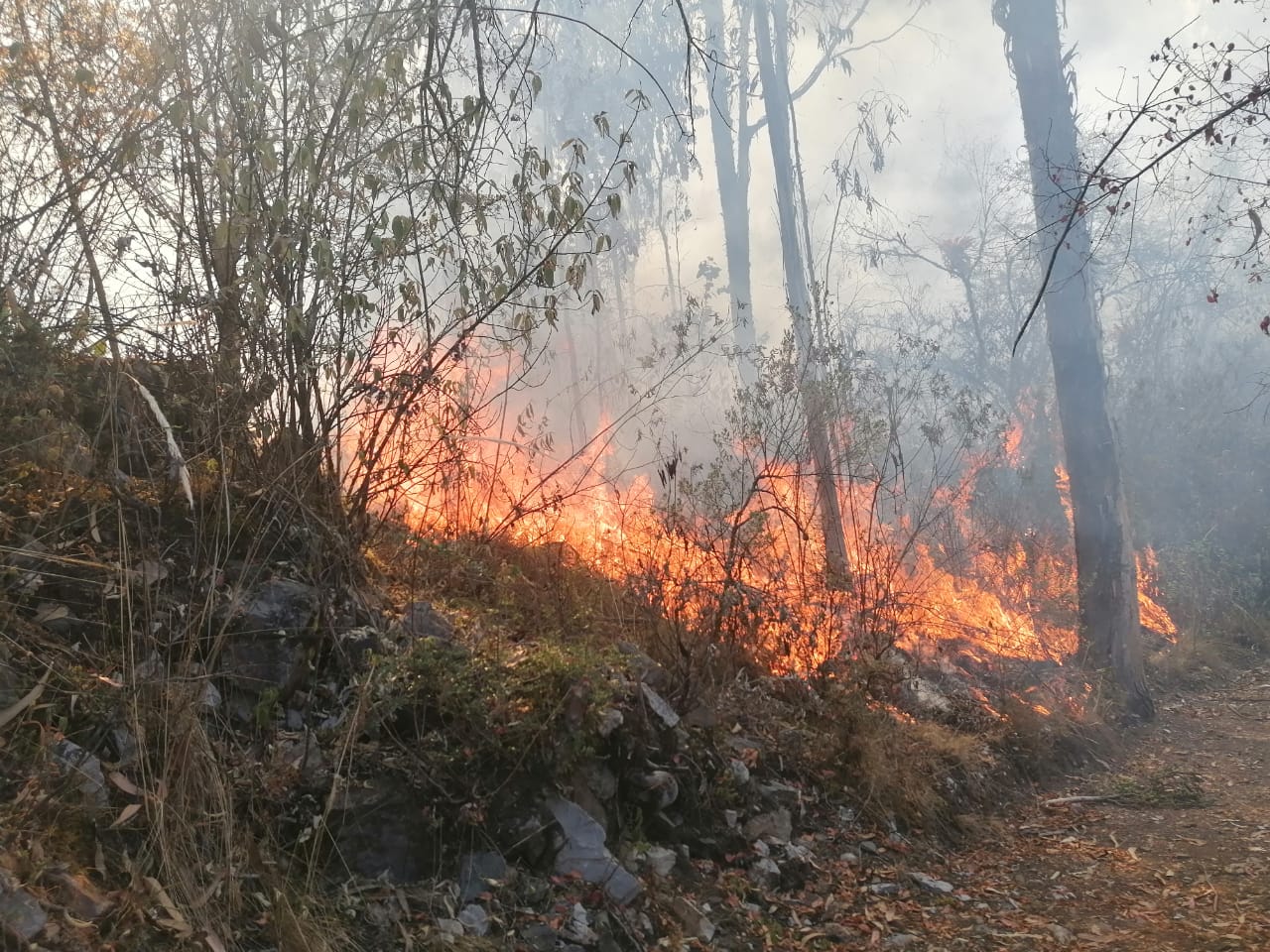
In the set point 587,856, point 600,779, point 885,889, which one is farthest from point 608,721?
point 885,889

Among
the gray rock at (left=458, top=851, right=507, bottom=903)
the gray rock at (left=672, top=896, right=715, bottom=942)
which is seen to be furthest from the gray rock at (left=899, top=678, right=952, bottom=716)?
the gray rock at (left=458, top=851, right=507, bottom=903)

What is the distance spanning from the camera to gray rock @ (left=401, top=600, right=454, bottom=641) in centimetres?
422

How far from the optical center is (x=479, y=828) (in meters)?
3.49

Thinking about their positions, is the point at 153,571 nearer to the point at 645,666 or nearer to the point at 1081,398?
the point at 645,666

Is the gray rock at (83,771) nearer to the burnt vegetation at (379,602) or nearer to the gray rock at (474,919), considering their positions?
the burnt vegetation at (379,602)

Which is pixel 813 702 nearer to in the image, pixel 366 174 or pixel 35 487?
pixel 366 174

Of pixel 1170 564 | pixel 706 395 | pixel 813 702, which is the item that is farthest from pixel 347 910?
pixel 706 395

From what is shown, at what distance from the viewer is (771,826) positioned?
4.44 m

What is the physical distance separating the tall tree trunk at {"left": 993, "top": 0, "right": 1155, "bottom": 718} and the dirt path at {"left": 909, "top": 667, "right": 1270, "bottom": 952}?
172 cm

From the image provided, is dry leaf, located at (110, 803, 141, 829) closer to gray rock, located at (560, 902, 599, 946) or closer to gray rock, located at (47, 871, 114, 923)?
gray rock, located at (47, 871, 114, 923)

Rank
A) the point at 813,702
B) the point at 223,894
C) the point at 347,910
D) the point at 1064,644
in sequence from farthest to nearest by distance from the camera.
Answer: the point at 1064,644, the point at 813,702, the point at 347,910, the point at 223,894

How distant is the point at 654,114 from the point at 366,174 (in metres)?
23.0

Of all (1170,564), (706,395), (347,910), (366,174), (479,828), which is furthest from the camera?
(706,395)

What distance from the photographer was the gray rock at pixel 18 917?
2.19m
